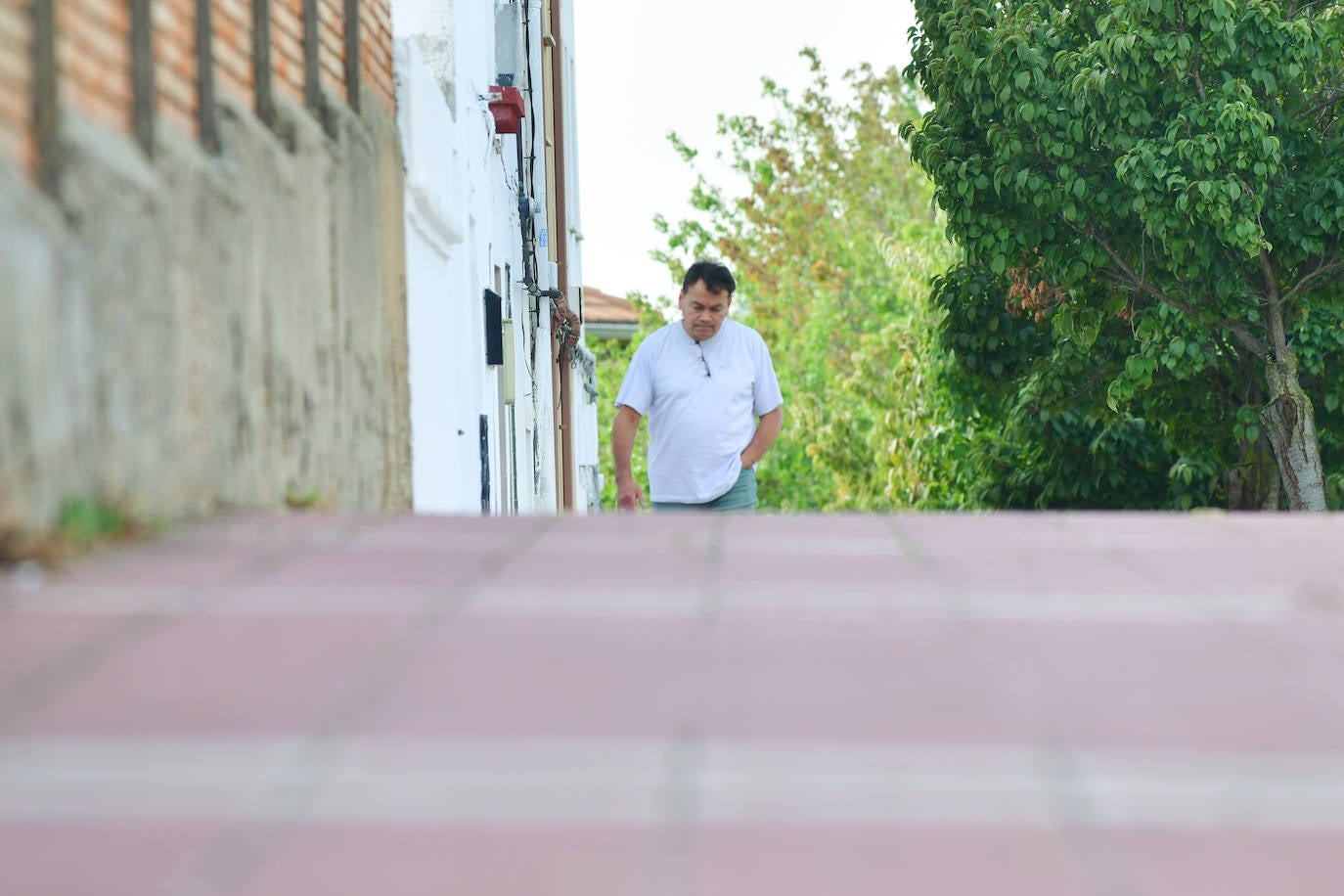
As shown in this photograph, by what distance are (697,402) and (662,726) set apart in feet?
15.3

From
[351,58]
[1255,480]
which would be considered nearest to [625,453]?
[351,58]

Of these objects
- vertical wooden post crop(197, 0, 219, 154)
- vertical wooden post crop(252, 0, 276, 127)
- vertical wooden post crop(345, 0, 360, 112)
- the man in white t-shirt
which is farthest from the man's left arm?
vertical wooden post crop(197, 0, 219, 154)

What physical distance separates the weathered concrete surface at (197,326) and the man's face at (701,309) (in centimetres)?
129

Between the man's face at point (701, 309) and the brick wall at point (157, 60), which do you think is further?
the man's face at point (701, 309)

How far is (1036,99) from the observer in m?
13.5

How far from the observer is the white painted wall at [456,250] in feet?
26.8

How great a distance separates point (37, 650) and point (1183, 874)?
1872mm

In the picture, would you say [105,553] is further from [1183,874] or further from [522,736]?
[1183,874]

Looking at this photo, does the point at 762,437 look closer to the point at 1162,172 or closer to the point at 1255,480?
the point at 1162,172

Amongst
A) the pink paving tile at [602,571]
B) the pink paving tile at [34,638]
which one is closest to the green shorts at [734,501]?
the pink paving tile at [602,571]

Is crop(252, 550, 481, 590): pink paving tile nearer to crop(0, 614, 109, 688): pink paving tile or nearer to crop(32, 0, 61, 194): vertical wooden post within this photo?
crop(0, 614, 109, 688): pink paving tile

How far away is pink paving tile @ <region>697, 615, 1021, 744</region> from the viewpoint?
9.07ft

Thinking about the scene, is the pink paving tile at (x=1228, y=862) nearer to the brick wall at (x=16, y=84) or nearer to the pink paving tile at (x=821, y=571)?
the pink paving tile at (x=821, y=571)

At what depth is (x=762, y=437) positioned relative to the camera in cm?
749
